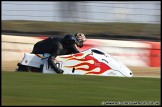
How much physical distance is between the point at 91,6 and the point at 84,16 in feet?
1.55

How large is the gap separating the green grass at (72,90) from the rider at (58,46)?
2.04m

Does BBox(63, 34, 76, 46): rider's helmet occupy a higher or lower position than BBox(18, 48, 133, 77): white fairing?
higher

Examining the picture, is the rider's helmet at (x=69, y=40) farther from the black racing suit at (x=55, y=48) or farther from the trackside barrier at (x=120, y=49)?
the trackside barrier at (x=120, y=49)

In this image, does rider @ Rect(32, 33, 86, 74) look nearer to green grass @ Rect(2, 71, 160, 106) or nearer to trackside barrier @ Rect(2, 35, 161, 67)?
green grass @ Rect(2, 71, 160, 106)

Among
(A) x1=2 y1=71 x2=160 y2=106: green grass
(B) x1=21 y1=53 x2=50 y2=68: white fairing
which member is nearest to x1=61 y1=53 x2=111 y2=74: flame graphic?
(B) x1=21 y1=53 x2=50 y2=68: white fairing

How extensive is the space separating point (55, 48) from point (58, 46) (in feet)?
0.29

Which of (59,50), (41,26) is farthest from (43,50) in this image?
(41,26)

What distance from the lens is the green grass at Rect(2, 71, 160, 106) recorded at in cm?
727

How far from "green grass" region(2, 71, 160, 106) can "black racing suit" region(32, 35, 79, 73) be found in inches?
79.3

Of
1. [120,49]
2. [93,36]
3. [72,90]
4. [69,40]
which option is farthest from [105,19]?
[72,90]

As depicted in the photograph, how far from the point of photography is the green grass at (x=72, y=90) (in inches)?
286

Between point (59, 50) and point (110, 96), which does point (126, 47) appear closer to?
point (59, 50)

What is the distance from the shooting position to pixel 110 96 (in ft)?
25.2

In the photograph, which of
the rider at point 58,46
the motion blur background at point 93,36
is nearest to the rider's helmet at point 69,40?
the rider at point 58,46
